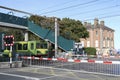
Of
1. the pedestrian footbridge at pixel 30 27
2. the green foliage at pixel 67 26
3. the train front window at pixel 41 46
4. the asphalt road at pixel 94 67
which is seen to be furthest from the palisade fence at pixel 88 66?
the green foliage at pixel 67 26

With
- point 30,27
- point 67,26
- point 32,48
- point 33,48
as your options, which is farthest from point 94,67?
point 67,26

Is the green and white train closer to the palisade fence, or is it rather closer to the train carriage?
the train carriage

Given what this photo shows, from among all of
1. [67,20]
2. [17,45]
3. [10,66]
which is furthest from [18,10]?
[67,20]

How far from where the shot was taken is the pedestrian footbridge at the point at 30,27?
36.5 meters

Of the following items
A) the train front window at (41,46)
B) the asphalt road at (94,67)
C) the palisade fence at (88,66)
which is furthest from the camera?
the train front window at (41,46)

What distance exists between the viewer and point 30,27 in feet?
138

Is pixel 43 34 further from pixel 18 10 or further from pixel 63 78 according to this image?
pixel 63 78

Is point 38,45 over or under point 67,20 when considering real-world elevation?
under

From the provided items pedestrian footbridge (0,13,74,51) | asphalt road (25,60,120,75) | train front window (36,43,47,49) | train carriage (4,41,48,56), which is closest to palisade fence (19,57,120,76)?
asphalt road (25,60,120,75)

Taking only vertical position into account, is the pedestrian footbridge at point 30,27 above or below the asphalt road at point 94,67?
above

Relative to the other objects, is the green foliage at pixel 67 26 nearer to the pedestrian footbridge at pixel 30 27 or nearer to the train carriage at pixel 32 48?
the pedestrian footbridge at pixel 30 27

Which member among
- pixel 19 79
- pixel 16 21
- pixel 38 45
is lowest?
pixel 19 79

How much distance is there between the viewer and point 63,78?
774 inches

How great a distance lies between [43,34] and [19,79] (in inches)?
978
